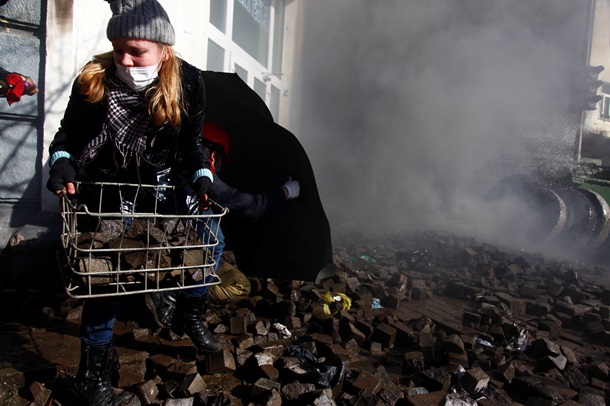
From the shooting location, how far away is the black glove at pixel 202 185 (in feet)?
6.61

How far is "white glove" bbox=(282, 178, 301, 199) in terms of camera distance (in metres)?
3.10

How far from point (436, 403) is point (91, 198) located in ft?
6.62

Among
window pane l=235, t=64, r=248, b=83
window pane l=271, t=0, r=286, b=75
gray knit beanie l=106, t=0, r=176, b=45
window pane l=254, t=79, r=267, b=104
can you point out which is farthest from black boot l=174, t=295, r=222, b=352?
window pane l=271, t=0, r=286, b=75

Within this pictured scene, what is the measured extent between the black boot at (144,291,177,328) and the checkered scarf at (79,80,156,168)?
1.09 metres

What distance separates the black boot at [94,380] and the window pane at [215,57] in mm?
4342

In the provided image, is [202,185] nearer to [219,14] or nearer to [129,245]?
[129,245]

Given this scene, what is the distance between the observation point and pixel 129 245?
1703mm

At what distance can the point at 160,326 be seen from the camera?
273 cm

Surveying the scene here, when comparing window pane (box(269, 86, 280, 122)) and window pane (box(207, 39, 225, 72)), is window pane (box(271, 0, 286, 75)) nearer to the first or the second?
window pane (box(269, 86, 280, 122))

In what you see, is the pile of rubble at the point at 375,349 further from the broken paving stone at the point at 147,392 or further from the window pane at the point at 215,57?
the window pane at the point at 215,57

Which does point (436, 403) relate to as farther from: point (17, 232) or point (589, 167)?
point (589, 167)

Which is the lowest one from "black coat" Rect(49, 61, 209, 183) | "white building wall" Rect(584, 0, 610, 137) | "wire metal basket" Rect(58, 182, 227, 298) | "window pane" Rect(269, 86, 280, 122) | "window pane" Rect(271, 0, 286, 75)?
"wire metal basket" Rect(58, 182, 227, 298)

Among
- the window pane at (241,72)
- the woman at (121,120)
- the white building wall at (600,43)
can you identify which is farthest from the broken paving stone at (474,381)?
the white building wall at (600,43)

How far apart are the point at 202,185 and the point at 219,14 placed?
4.66 m
